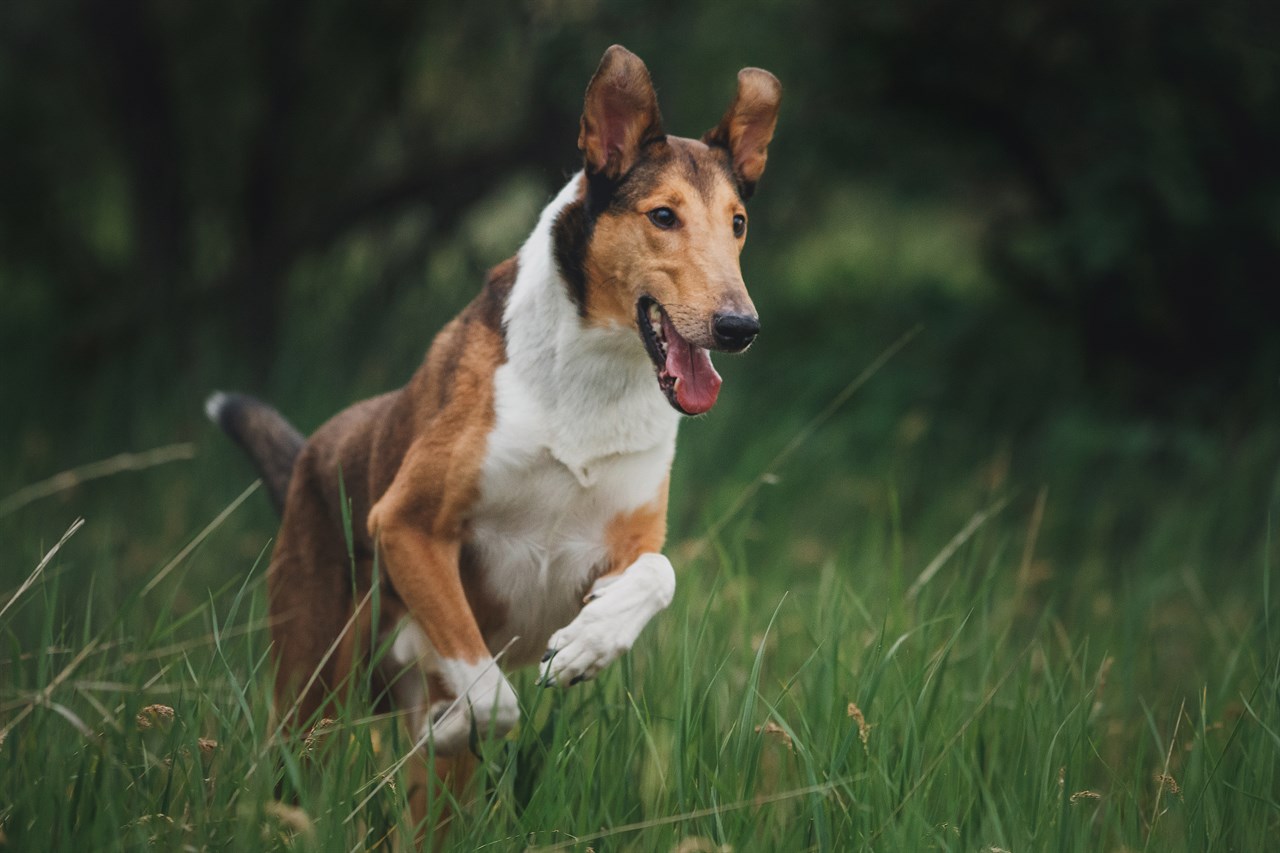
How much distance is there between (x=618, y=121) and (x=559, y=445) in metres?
0.81

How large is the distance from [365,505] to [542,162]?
4901 millimetres

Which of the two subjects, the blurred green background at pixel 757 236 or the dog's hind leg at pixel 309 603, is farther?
the blurred green background at pixel 757 236

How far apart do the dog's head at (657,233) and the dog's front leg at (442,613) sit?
66cm

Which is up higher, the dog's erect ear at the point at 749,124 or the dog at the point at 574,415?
the dog's erect ear at the point at 749,124

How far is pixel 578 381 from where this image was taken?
3.41 m

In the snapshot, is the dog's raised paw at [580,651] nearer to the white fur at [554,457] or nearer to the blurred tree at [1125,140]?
the white fur at [554,457]

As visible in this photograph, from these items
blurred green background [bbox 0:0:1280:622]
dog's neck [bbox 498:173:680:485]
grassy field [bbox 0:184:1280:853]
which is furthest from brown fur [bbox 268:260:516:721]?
blurred green background [bbox 0:0:1280:622]

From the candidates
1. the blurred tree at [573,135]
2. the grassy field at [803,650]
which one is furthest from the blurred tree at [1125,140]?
the grassy field at [803,650]

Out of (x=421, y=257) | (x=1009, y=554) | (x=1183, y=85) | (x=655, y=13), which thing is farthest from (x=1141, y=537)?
(x=421, y=257)

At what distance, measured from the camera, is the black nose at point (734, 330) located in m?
3.03

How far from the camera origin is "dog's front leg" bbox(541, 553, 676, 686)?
3.01 metres

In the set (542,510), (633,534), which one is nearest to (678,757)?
(633,534)

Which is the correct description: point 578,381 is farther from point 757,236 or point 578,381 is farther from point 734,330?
point 757,236

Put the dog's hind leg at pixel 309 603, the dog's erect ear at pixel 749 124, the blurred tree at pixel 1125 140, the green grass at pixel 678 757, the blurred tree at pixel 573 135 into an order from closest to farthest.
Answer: the green grass at pixel 678 757 < the dog's erect ear at pixel 749 124 < the dog's hind leg at pixel 309 603 < the blurred tree at pixel 1125 140 < the blurred tree at pixel 573 135
